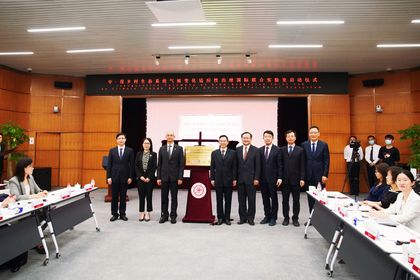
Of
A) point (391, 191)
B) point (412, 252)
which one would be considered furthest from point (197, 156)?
point (412, 252)

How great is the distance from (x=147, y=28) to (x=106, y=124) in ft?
13.4

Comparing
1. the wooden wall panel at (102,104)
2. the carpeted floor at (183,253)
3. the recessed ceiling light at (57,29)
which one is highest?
the recessed ceiling light at (57,29)

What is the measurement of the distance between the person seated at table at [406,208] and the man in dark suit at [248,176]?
2136 millimetres

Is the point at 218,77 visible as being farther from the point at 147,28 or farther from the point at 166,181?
the point at 166,181

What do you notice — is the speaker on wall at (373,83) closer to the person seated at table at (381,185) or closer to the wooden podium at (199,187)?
the person seated at table at (381,185)

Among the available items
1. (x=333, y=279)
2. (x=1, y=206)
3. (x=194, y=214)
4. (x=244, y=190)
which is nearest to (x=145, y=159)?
(x=194, y=214)

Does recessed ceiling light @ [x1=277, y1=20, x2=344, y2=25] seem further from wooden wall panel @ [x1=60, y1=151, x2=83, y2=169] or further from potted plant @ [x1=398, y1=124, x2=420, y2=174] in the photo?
wooden wall panel @ [x1=60, y1=151, x2=83, y2=169]

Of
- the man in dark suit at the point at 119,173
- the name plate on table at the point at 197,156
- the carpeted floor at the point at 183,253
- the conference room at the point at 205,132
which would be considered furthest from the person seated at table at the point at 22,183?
the name plate on table at the point at 197,156

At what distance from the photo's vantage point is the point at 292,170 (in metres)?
4.55

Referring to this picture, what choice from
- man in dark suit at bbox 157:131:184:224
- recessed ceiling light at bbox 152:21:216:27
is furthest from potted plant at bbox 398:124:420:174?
man in dark suit at bbox 157:131:184:224

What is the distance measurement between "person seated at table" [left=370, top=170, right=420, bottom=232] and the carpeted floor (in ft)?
2.30

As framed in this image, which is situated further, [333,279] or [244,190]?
[244,190]

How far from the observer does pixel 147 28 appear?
522 centimetres

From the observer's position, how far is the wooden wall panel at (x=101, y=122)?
8.44 meters
